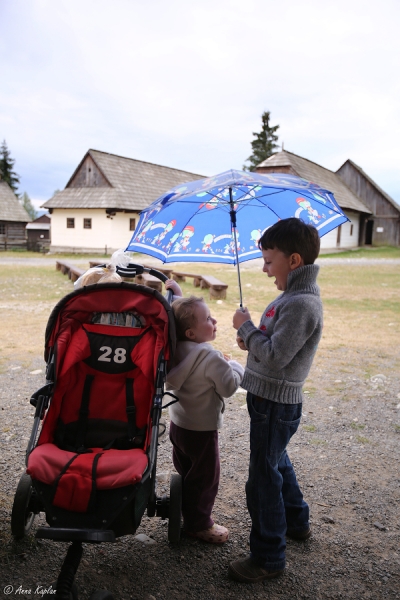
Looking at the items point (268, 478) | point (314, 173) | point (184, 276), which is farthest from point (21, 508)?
point (314, 173)

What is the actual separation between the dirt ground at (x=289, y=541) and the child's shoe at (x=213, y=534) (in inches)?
1.3

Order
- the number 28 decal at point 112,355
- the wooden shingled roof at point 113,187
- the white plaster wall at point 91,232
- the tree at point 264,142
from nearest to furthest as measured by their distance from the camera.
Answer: the number 28 decal at point 112,355 → the white plaster wall at point 91,232 → the wooden shingled roof at point 113,187 → the tree at point 264,142

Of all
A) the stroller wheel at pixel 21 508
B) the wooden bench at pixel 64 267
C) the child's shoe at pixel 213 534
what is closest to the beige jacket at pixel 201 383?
the child's shoe at pixel 213 534

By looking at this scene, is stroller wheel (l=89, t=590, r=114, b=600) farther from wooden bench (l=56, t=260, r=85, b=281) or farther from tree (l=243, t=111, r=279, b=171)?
tree (l=243, t=111, r=279, b=171)

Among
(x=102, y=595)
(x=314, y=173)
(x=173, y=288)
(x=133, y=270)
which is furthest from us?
(x=314, y=173)

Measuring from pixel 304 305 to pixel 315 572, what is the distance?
4.37 feet

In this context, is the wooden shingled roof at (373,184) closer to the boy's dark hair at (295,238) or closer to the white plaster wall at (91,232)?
the white plaster wall at (91,232)

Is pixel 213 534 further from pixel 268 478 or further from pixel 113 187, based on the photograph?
pixel 113 187

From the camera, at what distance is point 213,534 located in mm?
2545

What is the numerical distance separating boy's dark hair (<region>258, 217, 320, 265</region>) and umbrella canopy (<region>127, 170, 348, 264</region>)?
523 millimetres

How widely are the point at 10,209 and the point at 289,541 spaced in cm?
3880

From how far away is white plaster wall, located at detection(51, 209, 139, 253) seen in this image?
Answer: 30953 millimetres

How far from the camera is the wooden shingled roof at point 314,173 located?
31.9 meters

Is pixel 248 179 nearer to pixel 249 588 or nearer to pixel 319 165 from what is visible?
pixel 249 588
